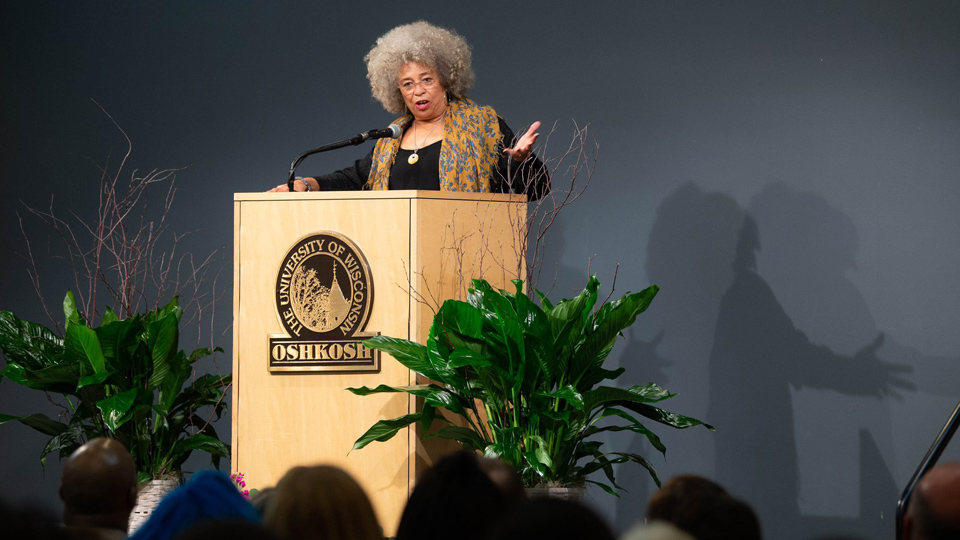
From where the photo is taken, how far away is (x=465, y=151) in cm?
382

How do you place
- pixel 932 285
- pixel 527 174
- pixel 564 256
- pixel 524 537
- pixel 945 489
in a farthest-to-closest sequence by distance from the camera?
pixel 564 256
pixel 932 285
pixel 527 174
pixel 945 489
pixel 524 537

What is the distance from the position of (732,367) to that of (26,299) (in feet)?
11.4

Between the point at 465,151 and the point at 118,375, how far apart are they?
55.3 inches

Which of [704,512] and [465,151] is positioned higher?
[465,151]

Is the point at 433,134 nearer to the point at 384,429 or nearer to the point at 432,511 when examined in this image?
the point at 384,429

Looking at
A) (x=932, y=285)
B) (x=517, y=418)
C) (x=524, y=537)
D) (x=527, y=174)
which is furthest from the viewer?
(x=932, y=285)

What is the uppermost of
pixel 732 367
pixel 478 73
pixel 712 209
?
pixel 478 73

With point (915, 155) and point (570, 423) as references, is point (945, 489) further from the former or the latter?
point (915, 155)

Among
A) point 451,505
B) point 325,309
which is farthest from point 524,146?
point 451,505

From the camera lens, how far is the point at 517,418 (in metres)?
3.26

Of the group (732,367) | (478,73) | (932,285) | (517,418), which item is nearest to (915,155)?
(932,285)

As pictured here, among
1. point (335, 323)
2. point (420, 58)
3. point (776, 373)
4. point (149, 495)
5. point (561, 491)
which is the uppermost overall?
point (420, 58)

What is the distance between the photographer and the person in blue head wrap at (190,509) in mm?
1580

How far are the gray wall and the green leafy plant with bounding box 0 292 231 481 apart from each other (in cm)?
158
